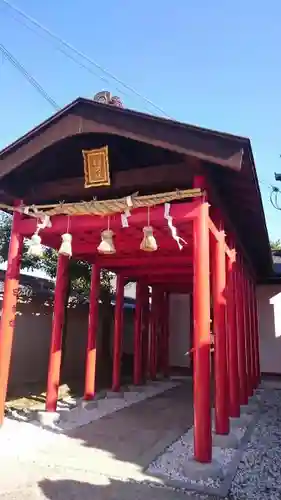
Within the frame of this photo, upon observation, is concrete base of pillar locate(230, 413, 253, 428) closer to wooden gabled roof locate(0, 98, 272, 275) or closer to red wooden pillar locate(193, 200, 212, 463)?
red wooden pillar locate(193, 200, 212, 463)

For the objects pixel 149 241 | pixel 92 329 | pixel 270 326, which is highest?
pixel 149 241

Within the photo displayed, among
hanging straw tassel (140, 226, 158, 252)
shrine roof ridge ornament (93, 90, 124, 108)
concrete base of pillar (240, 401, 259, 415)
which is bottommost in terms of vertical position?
concrete base of pillar (240, 401, 259, 415)

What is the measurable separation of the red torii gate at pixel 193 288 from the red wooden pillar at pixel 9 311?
0.05ft

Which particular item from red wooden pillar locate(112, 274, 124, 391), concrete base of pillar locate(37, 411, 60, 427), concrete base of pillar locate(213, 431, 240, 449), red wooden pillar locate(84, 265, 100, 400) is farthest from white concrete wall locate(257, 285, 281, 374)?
concrete base of pillar locate(37, 411, 60, 427)

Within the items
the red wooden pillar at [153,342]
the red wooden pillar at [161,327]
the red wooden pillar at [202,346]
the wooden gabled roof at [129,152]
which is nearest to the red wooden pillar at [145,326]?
the red wooden pillar at [153,342]

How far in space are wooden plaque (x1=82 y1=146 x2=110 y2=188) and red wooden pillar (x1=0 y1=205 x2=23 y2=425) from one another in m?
1.49

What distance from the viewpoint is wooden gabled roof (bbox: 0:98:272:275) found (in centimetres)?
479

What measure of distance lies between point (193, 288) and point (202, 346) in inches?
32.4

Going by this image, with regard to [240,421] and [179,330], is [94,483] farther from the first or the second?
[179,330]

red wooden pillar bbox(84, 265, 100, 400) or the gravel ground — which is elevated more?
red wooden pillar bbox(84, 265, 100, 400)

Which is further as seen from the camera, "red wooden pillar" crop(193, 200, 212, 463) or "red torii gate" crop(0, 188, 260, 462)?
"red torii gate" crop(0, 188, 260, 462)

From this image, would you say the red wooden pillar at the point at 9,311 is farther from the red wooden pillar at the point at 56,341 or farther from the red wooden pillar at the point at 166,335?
the red wooden pillar at the point at 166,335

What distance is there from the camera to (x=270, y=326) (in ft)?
42.1

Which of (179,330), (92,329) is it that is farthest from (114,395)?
(179,330)
